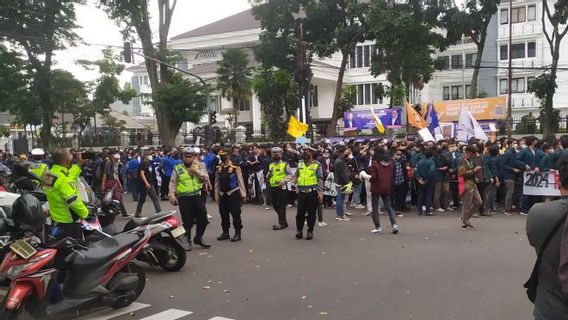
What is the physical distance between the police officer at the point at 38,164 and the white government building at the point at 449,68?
108 feet

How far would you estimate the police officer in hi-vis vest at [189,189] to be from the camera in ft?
31.2

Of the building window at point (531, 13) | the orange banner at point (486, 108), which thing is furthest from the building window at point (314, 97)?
the orange banner at point (486, 108)

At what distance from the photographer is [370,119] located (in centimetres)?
3055

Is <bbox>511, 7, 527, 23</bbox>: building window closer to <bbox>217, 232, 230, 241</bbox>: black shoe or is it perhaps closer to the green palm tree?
the green palm tree

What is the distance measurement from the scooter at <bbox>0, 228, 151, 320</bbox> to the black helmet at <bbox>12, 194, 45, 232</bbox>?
0.57m

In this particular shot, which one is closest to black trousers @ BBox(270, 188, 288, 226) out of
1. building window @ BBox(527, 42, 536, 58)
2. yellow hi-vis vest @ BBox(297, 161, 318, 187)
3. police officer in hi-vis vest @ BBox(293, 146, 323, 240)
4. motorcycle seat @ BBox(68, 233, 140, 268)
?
police officer in hi-vis vest @ BBox(293, 146, 323, 240)

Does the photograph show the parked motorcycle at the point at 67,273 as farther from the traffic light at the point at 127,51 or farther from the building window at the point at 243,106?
the building window at the point at 243,106

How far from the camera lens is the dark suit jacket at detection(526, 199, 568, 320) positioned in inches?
119

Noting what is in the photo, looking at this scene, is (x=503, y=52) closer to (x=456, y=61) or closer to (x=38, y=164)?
(x=456, y=61)

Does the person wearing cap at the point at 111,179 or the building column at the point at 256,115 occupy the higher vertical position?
the building column at the point at 256,115

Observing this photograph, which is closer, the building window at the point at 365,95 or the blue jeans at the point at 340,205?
the blue jeans at the point at 340,205

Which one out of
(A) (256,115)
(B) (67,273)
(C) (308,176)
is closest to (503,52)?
(A) (256,115)

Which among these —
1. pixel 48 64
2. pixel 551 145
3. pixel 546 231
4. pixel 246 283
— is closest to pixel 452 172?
pixel 551 145

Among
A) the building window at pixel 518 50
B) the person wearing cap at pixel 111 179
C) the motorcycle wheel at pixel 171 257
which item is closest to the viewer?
the motorcycle wheel at pixel 171 257
